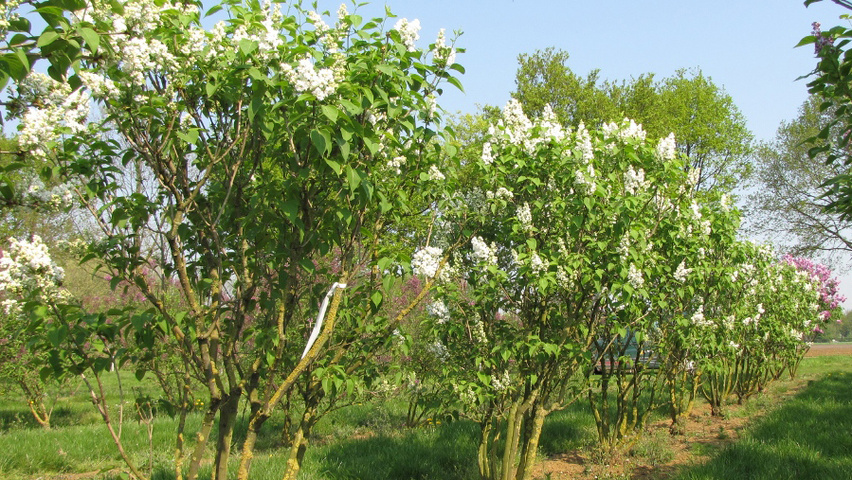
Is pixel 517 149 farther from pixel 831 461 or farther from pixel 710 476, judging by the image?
pixel 831 461

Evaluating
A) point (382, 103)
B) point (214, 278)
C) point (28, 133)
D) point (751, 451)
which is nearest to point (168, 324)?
point (214, 278)

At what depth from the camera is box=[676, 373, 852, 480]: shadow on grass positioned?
16.4ft

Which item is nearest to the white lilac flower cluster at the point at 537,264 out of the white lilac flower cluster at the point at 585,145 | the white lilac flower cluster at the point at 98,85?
the white lilac flower cluster at the point at 585,145

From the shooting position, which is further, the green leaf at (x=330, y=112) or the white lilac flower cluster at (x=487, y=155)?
the white lilac flower cluster at (x=487, y=155)

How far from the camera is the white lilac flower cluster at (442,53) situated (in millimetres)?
2627

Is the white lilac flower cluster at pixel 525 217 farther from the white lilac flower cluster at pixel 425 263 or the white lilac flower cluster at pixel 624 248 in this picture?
the white lilac flower cluster at pixel 425 263

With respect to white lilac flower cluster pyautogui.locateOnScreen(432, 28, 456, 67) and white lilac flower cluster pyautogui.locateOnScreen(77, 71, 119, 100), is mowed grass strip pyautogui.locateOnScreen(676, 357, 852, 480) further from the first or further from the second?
white lilac flower cluster pyautogui.locateOnScreen(77, 71, 119, 100)

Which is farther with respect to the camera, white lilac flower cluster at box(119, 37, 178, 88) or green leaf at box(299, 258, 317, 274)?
green leaf at box(299, 258, 317, 274)

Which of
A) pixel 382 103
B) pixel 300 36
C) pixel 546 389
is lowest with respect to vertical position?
pixel 546 389

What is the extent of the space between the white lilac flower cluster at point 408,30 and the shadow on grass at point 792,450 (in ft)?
14.0

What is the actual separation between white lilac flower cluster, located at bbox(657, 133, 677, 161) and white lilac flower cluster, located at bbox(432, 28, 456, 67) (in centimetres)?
241

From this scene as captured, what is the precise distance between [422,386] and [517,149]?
1941mm

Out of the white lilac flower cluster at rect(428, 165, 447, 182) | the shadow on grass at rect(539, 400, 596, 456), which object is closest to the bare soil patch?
the shadow on grass at rect(539, 400, 596, 456)

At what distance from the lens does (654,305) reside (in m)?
5.38
